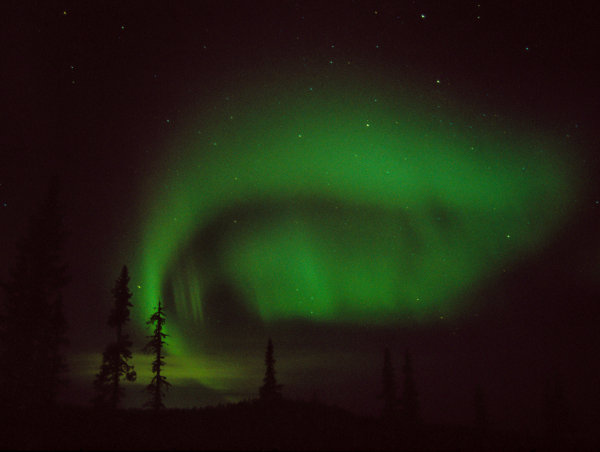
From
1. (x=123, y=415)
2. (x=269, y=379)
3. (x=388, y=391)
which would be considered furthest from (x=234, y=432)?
(x=388, y=391)

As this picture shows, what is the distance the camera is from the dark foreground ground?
13586mm

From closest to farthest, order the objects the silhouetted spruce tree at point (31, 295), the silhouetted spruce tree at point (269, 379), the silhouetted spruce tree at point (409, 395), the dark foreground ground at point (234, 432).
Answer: the dark foreground ground at point (234, 432)
the silhouetted spruce tree at point (31, 295)
the silhouetted spruce tree at point (269, 379)
the silhouetted spruce tree at point (409, 395)

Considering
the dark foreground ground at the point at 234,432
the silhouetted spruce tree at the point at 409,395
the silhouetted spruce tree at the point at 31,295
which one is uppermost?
the silhouetted spruce tree at the point at 31,295

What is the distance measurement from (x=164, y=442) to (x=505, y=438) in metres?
20.8

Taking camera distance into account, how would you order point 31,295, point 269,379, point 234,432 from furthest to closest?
1. point 269,379
2. point 31,295
3. point 234,432

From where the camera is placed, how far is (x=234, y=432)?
656 inches

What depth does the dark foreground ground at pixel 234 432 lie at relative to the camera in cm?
1359

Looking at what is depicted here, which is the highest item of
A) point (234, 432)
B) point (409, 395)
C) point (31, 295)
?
point (31, 295)

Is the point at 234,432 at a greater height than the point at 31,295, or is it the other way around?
the point at 31,295

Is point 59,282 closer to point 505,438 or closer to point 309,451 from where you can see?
point 309,451

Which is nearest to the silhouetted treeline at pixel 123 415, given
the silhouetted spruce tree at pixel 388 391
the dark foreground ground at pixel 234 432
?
the dark foreground ground at pixel 234 432

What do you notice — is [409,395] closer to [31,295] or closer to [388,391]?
[388,391]

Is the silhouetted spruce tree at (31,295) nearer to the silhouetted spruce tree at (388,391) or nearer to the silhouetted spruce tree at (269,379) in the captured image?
the silhouetted spruce tree at (269,379)

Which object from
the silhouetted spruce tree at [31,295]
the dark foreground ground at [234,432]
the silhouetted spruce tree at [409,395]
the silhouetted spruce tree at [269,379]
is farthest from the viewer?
the silhouetted spruce tree at [409,395]
